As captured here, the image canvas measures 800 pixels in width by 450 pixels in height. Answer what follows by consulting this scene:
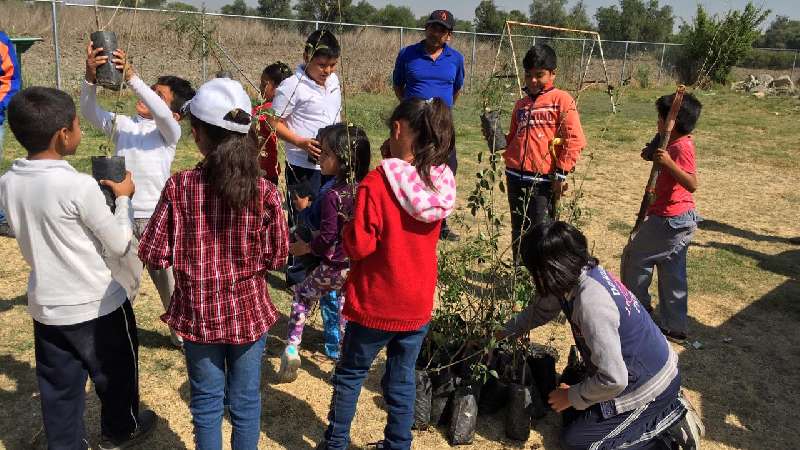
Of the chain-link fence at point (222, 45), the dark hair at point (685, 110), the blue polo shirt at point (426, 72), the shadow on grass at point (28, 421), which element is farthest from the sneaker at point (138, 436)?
the chain-link fence at point (222, 45)

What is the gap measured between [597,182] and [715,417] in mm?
5698

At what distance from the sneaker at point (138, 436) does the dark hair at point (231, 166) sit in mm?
1438

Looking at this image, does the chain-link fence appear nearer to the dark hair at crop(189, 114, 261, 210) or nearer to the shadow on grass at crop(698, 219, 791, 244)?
the shadow on grass at crop(698, 219, 791, 244)

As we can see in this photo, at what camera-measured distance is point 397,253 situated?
245 cm

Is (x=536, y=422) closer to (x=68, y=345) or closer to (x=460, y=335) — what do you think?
(x=460, y=335)

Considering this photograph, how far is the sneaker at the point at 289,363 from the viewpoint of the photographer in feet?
10.8

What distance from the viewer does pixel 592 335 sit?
8.11 feet

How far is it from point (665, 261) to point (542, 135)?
120 centimetres

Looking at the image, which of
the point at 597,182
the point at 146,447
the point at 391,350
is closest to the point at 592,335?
the point at 391,350

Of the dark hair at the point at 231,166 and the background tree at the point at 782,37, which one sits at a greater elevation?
the background tree at the point at 782,37

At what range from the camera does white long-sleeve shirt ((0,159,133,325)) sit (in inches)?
86.3

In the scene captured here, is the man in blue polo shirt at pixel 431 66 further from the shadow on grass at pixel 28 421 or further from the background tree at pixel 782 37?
the background tree at pixel 782 37

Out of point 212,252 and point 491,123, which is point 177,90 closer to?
point 212,252

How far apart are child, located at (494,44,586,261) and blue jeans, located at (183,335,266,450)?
86.7 inches
